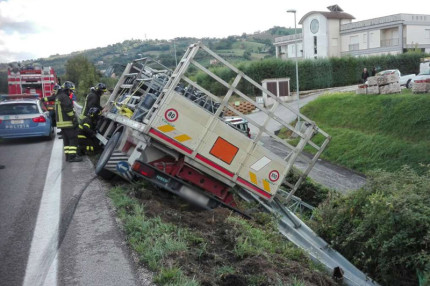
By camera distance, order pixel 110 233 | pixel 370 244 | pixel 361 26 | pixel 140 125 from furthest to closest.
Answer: pixel 361 26 → pixel 140 125 → pixel 370 244 → pixel 110 233

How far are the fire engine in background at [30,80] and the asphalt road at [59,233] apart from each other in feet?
58.8

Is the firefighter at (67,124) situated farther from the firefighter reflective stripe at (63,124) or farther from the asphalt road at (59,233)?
the asphalt road at (59,233)

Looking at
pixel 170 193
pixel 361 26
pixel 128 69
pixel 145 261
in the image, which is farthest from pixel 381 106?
pixel 361 26

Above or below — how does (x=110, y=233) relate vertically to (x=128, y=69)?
below

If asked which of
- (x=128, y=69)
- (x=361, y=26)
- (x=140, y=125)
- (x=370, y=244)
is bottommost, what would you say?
(x=370, y=244)

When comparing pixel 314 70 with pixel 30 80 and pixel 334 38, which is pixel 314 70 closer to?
pixel 334 38

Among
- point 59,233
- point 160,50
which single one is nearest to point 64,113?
point 59,233

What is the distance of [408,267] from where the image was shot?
6109mm

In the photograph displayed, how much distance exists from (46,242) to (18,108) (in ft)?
30.2

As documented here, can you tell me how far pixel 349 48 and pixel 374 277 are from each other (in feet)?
168

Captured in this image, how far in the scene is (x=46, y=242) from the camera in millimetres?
5375

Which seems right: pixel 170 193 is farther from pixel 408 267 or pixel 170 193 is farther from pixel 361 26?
pixel 361 26

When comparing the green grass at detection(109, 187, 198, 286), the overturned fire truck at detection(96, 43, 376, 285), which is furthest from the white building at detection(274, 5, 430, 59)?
the green grass at detection(109, 187, 198, 286)

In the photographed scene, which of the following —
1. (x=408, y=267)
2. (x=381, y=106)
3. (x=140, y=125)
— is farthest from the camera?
(x=381, y=106)
